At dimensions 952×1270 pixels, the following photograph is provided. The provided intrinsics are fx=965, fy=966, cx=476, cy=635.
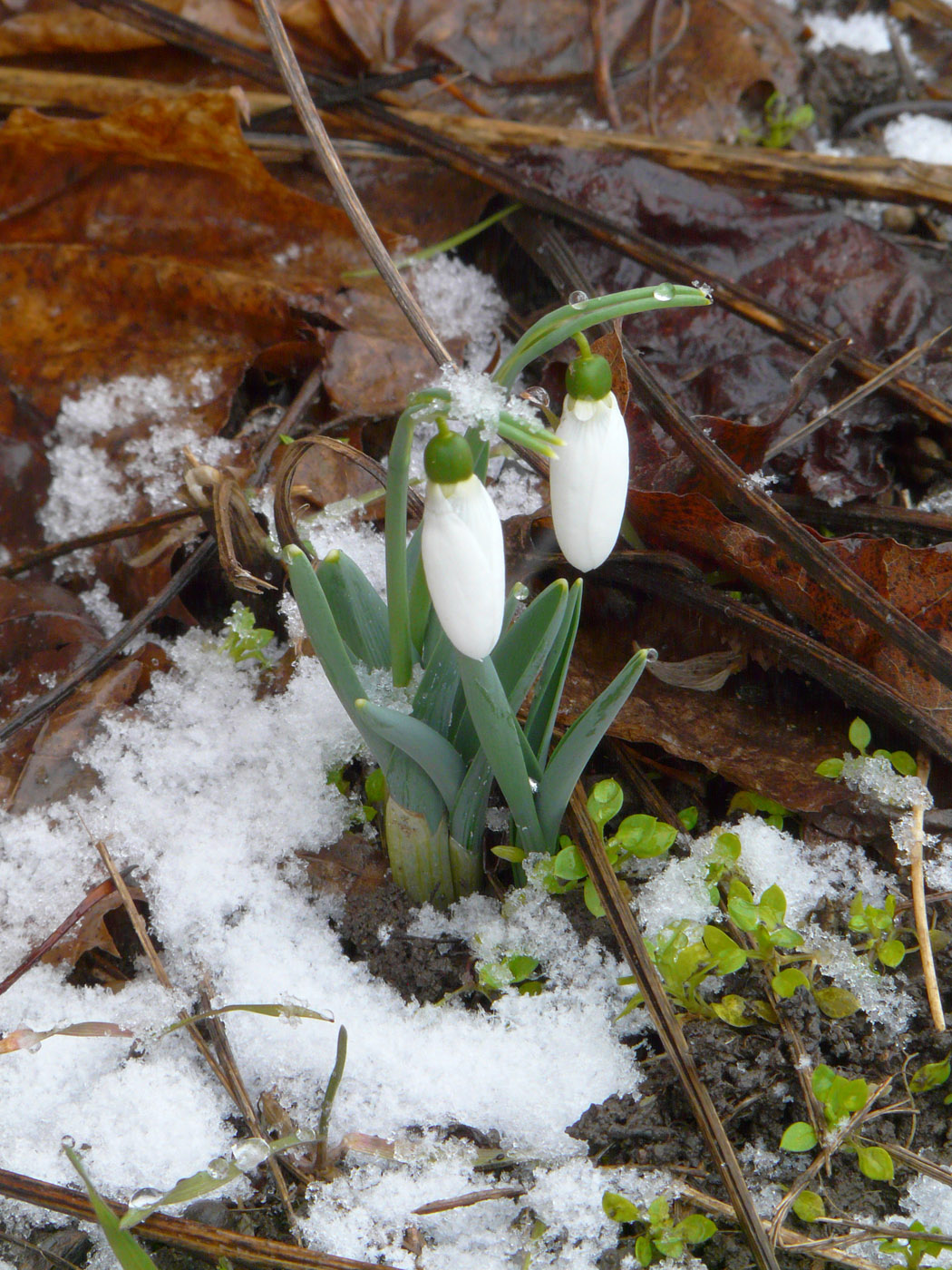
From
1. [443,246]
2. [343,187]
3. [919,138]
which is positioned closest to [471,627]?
[343,187]

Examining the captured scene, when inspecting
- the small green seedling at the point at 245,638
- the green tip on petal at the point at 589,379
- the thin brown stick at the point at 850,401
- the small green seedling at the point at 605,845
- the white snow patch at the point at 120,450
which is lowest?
the small green seedling at the point at 605,845

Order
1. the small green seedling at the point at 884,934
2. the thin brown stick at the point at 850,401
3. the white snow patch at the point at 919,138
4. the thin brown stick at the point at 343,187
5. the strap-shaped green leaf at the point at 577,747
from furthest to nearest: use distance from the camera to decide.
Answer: the white snow patch at the point at 919,138
the thin brown stick at the point at 850,401
the thin brown stick at the point at 343,187
the small green seedling at the point at 884,934
the strap-shaped green leaf at the point at 577,747

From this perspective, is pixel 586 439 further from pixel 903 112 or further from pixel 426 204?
pixel 903 112

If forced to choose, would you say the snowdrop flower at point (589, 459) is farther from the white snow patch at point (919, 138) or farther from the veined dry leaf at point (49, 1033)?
the white snow patch at point (919, 138)

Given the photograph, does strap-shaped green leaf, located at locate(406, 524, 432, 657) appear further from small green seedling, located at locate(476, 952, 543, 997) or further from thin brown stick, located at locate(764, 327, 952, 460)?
thin brown stick, located at locate(764, 327, 952, 460)

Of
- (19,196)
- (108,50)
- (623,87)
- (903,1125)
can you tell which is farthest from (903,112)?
(903,1125)

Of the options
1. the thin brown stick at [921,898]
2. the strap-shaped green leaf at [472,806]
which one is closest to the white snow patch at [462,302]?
the strap-shaped green leaf at [472,806]
